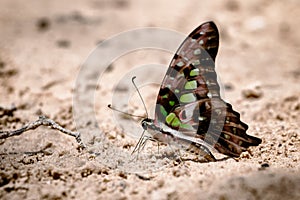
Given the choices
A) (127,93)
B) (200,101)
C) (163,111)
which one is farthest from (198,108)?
(127,93)

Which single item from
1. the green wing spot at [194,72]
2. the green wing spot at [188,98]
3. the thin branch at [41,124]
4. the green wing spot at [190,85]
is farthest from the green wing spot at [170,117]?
the thin branch at [41,124]

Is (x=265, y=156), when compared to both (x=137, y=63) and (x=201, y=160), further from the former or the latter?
(x=137, y=63)

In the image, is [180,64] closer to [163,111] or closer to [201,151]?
[163,111]

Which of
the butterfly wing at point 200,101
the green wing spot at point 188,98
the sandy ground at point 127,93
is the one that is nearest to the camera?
the sandy ground at point 127,93

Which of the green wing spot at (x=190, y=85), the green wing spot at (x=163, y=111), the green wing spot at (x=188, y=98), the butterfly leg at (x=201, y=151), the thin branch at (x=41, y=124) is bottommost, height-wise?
the butterfly leg at (x=201, y=151)

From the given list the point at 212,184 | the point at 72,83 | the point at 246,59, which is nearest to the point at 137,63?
the point at 72,83

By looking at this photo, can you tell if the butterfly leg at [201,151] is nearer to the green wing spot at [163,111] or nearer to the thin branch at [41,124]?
the green wing spot at [163,111]
